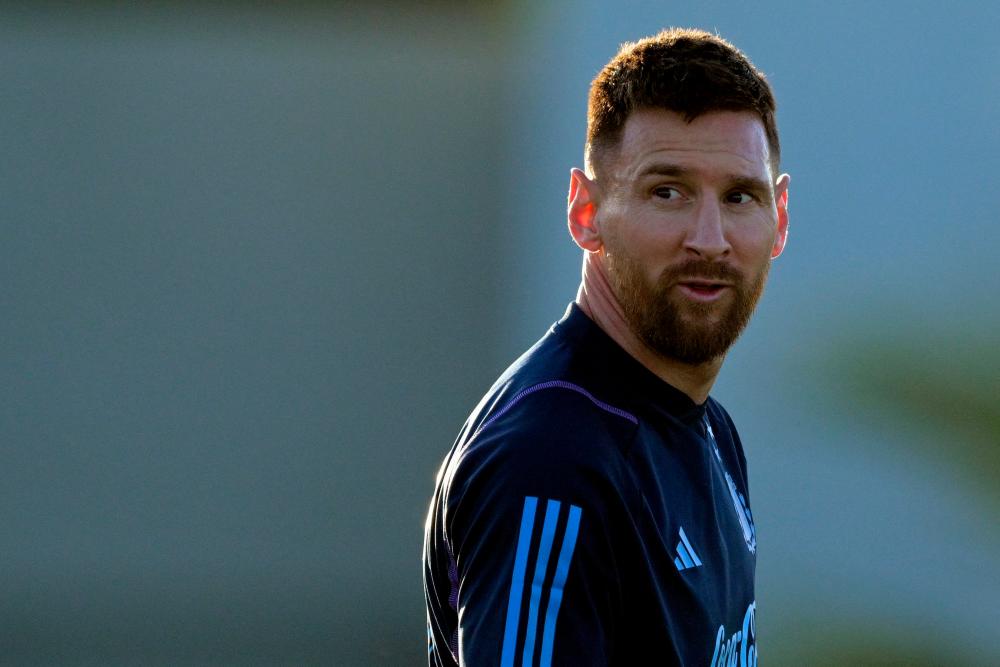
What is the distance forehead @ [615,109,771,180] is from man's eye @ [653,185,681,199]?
0.04m

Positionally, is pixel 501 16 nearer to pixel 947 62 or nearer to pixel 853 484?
pixel 947 62

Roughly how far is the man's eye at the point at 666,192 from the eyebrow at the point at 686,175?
2 centimetres

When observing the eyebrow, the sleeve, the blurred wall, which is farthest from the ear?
the blurred wall

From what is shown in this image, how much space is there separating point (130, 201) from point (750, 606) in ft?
17.2

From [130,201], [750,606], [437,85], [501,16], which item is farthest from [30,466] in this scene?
[750,606]

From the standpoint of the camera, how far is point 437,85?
6.61 meters

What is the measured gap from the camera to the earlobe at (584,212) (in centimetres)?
196

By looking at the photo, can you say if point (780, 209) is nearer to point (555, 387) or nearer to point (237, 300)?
point (555, 387)

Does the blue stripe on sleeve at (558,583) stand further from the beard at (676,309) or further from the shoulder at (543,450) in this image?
the beard at (676,309)

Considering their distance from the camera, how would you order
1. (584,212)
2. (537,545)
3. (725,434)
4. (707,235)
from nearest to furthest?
(537,545) < (707,235) < (584,212) < (725,434)

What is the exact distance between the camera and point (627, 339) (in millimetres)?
1854

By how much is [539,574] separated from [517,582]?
3 centimetres

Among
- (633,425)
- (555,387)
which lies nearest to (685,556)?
(633,425)

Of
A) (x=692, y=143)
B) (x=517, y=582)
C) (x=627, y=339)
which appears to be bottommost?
(x=517, y=582)
